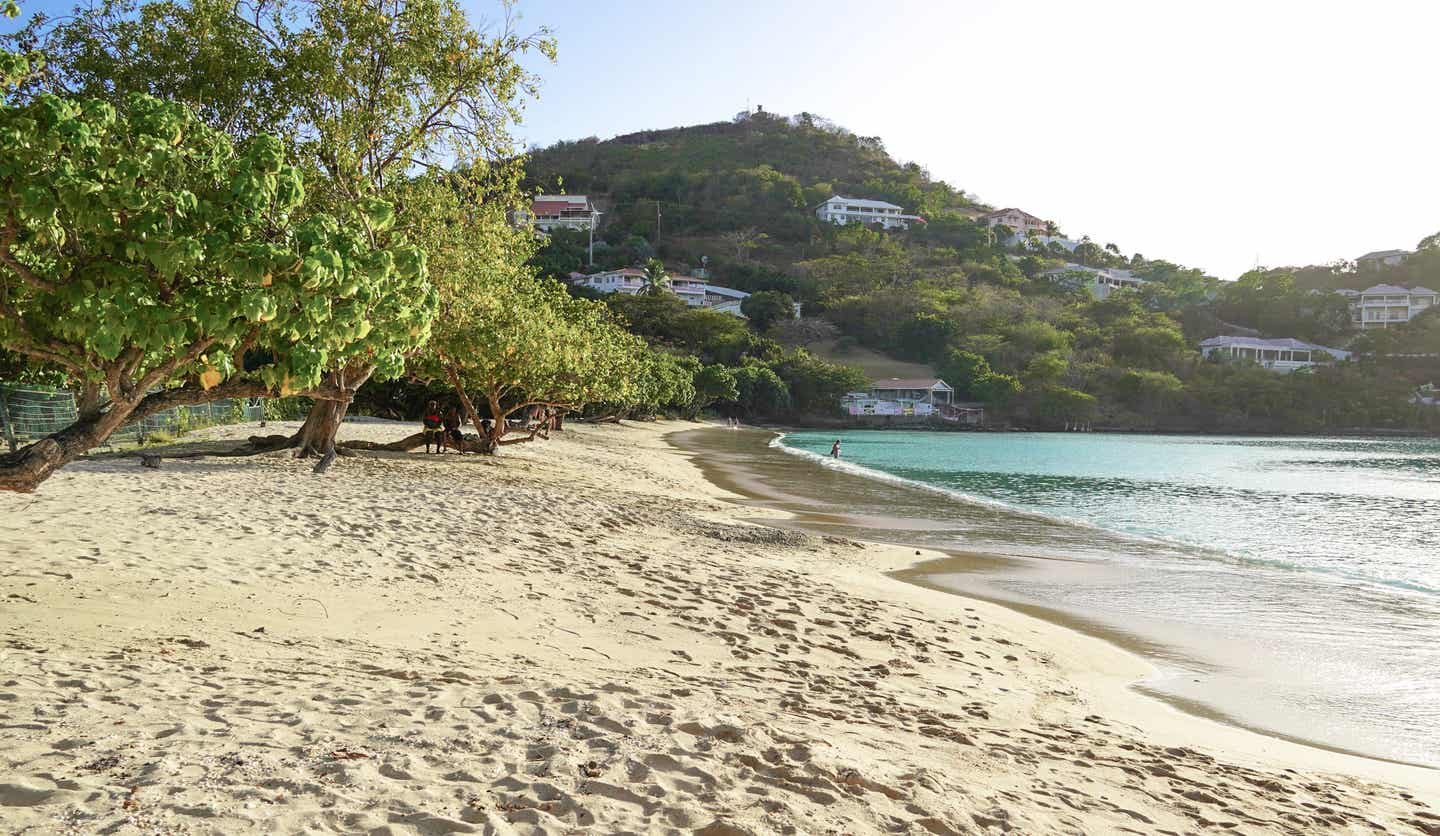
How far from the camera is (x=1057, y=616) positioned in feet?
37.6

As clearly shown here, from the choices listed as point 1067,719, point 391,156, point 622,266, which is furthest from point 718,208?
point 1067,719

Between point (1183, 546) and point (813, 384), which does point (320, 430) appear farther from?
point (813, 384)

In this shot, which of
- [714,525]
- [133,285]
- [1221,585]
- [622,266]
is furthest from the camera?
[622,266]

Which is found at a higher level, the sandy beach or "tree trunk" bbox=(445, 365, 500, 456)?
"tree trunk" bbox=(445, 365, 500, 456)

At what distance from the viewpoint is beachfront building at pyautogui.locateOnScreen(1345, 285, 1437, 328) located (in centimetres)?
13788

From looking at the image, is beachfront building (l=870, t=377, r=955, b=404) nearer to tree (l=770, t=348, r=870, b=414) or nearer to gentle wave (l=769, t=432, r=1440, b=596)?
tree (l=770, t=348, r=870, b=414)

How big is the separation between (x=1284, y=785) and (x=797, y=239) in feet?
530

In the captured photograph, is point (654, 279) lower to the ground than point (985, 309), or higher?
higher

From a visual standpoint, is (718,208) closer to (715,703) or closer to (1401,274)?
(1401,274)

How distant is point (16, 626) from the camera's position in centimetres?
609

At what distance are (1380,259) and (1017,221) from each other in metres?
67.6

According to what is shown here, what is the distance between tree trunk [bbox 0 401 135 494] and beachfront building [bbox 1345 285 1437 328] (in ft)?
554

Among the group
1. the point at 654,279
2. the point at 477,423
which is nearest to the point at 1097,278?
the point at 654,279

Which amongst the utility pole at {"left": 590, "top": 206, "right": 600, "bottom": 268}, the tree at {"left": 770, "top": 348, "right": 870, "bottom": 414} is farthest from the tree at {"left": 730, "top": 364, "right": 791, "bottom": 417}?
the utility pole at {"left": 590, "top": 206, "right": 600, "bottom": 268}
